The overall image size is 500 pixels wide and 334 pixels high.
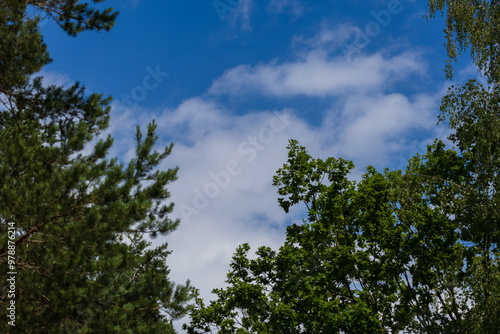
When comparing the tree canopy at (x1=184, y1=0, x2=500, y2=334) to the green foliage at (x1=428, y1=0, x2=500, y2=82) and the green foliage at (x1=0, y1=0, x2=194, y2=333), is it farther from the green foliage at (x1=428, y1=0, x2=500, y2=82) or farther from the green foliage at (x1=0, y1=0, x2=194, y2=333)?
the green foliage at (x1=0, y1=0, x2=194, y2=333)

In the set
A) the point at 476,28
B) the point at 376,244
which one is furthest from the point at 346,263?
the point at 476,28

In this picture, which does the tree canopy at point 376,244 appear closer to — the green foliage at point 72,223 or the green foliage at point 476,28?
the green foliage at point 476,28

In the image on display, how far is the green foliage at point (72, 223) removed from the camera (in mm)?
7855

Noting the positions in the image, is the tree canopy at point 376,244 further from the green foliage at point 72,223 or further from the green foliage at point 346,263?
the green foliage at point 72,223

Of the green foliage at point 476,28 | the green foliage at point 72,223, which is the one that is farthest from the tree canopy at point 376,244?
the green foliage at point 72,223

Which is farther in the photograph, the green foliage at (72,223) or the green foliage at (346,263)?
the green foliage at (346,263)

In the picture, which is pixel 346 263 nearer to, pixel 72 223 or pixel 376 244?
pixel 376 244

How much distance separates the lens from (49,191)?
7.63 meters

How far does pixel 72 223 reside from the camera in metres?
7.73

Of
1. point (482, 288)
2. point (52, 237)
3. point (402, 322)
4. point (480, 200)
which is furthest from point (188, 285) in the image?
point (402, 322)

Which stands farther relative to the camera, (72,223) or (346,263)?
(346,263)

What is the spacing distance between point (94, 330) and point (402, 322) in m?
11.4

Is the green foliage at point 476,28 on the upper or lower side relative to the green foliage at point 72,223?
upper

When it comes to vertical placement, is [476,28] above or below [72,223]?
above
